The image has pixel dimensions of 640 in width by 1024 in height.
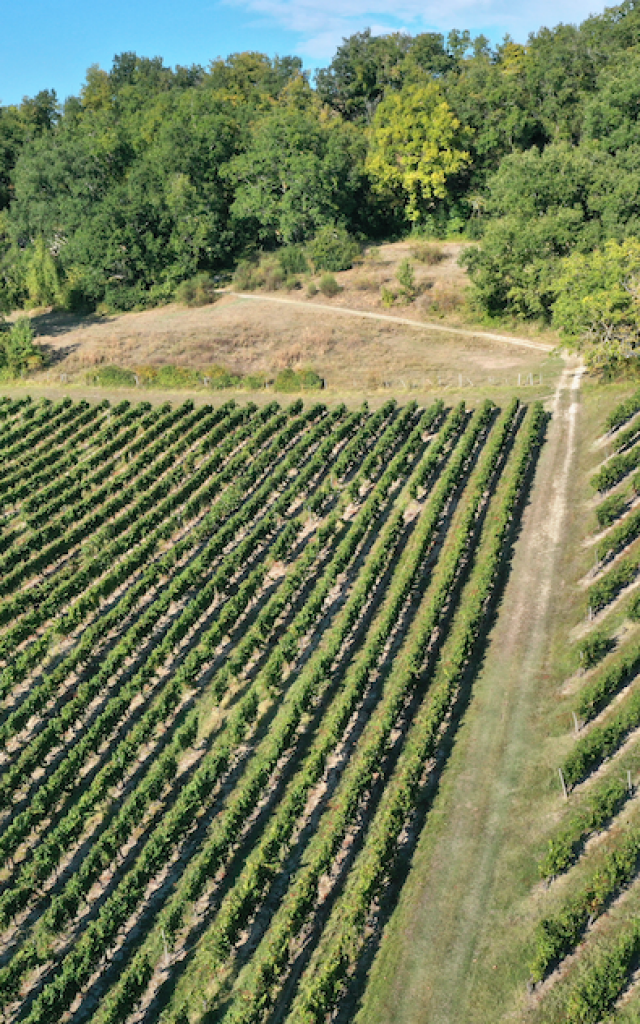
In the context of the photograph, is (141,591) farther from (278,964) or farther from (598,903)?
(598,903)

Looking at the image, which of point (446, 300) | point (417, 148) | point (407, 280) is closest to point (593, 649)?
point (446, 300)

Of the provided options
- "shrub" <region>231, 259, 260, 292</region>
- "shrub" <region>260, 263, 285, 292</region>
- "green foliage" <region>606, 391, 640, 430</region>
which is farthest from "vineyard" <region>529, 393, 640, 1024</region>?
"shrub" <region>231, 259, 260, 292</region>

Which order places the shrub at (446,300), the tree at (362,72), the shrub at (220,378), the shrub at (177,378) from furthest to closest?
the tree at (362,72), the shrub at (446,300), the shrub at (177,378), the shrub at (220,378)

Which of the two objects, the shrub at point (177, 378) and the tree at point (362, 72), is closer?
the shrub at point (177, 378)

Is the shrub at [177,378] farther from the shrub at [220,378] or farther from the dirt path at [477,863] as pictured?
the dirt path at [477,863]

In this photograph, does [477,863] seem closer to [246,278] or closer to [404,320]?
[404,320]

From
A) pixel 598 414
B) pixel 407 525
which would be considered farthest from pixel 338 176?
pixel 407 525

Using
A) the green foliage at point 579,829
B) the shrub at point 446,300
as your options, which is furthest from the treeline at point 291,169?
the green foliage at point 579,829

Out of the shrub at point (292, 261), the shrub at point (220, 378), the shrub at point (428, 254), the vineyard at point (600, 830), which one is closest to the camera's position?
the vineyard at point (600, 830)
